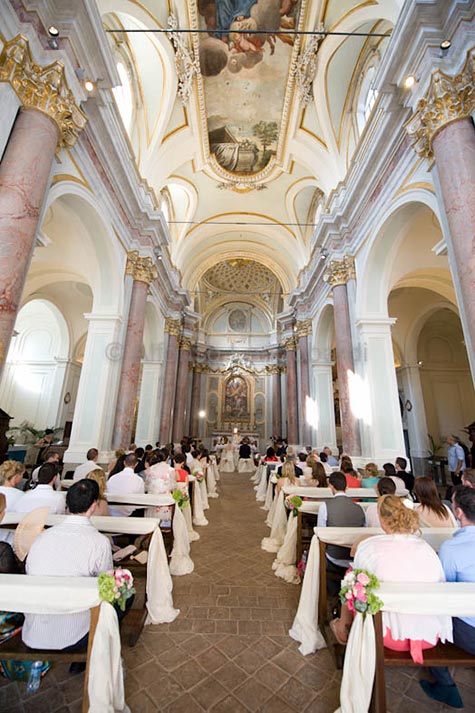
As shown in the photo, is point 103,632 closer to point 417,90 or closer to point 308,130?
point 417,90

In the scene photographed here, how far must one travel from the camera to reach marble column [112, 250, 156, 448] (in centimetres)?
812

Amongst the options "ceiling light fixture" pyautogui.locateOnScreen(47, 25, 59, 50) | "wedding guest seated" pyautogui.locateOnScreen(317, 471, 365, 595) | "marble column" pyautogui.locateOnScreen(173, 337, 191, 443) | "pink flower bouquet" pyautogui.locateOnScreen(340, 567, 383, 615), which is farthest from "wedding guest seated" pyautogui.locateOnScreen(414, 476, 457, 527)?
"marble column" pyautogui.locateOnScreen(173, 337, 191, 443)

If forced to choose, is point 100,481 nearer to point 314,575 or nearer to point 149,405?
point 314,575

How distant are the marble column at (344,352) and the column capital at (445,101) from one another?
4.44 meters

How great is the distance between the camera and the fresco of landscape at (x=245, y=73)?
7.86m


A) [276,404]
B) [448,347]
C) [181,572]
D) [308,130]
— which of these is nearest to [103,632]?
[181,572]

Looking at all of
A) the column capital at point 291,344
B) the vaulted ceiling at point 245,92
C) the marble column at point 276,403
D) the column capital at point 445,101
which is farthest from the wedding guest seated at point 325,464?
the marble column at point 276,403

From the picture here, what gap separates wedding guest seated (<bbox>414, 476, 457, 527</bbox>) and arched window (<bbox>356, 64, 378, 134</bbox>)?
902 cm

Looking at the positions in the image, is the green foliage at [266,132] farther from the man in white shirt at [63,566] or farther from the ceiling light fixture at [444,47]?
the man in white shirt at [63,566]

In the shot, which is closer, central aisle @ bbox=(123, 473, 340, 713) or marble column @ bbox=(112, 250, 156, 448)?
central aisle @ bbox=(123, 473, 340, 713)

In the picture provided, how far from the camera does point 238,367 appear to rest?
2227 cm

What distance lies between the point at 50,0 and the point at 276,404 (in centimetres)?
1833

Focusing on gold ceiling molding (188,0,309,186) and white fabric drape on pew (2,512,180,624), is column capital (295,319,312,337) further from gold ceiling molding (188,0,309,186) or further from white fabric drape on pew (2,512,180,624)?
white fabric drape on pew (2,512,180,624)

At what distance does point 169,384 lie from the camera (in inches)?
517
